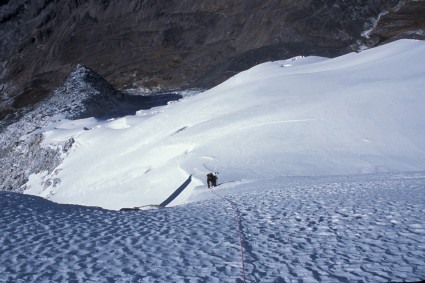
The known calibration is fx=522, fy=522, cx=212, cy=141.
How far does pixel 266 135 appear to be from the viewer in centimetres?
1561

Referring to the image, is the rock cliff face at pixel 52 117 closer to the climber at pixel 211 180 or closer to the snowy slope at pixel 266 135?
the snowy slope at pixel 266 135

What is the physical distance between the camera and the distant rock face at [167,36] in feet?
A: 138

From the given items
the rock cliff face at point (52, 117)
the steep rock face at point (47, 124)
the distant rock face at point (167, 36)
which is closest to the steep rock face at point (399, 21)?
the distant rock face at point (167, 36)

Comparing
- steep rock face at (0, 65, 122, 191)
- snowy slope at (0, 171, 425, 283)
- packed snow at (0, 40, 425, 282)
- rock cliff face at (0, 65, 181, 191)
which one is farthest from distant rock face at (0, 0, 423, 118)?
snowy slope at (0, 171, 425, 283)

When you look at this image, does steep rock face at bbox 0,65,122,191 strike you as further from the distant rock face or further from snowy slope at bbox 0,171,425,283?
snowy slope at bbox 0,171,425,283

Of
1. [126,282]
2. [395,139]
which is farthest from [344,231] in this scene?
[395,139]

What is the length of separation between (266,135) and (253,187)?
5490 millimetres

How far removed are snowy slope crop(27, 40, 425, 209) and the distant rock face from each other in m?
15.8

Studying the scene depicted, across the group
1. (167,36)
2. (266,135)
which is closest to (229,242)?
(266,135)

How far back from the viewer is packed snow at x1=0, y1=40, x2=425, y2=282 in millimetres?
4516

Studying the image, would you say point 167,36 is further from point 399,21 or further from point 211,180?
point 211,180

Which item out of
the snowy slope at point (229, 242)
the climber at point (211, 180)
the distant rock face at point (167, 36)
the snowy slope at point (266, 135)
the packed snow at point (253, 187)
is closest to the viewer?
the snowy slope at point (229, 242)

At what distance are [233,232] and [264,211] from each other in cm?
120

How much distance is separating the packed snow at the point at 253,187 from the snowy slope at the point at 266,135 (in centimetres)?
6
